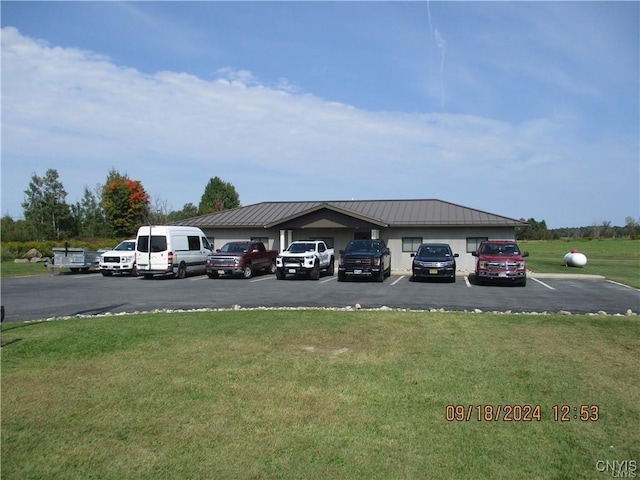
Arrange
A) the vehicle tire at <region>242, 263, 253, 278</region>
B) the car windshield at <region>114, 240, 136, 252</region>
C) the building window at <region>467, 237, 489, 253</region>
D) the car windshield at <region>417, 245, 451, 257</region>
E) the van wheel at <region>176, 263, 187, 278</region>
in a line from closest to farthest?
the car windshield at <region>417, 245, 451, 257</region>
the vehicle tire at <region>242, 263, 253, 278</region>
the van wheel at <region>176, 263, 187, 278</region>
the car windshield at <region>114, 240, 136, 252</region>
the building window at <region>467, 237, 489, 253</region>

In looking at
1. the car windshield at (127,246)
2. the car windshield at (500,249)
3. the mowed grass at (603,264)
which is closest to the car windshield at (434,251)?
the car windshield at (500,249)

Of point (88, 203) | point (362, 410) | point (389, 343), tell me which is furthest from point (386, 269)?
point (88, 203)

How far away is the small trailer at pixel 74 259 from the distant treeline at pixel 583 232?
84975 millimetres

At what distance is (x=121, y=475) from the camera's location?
4047 millimetres

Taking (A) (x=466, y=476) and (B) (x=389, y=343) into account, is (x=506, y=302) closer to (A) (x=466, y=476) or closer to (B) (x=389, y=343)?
(B) (x=389, y=343)

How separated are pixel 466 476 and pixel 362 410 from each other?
151 centimetres

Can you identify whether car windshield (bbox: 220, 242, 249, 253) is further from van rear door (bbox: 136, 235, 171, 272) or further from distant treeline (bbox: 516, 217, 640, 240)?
distant treeline (bbox: 516, 217, 640, 240)

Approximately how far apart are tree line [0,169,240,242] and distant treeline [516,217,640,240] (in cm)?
7105

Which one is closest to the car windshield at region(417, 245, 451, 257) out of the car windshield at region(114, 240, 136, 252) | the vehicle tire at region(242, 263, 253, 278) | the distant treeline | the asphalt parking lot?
the asphalt parking lot

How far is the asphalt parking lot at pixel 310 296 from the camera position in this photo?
43.0ft

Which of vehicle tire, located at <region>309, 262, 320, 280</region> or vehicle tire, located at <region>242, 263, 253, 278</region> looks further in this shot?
vehicle tire, located at <region>242, 263, 253, 278</region>

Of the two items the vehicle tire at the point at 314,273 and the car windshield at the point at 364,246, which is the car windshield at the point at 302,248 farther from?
the car windshield at the point at 364,246

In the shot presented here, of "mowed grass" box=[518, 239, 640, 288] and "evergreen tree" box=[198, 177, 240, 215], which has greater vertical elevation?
"evergreen tree" box=[198, 177, 240, 215]

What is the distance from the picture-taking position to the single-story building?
1115 inches
